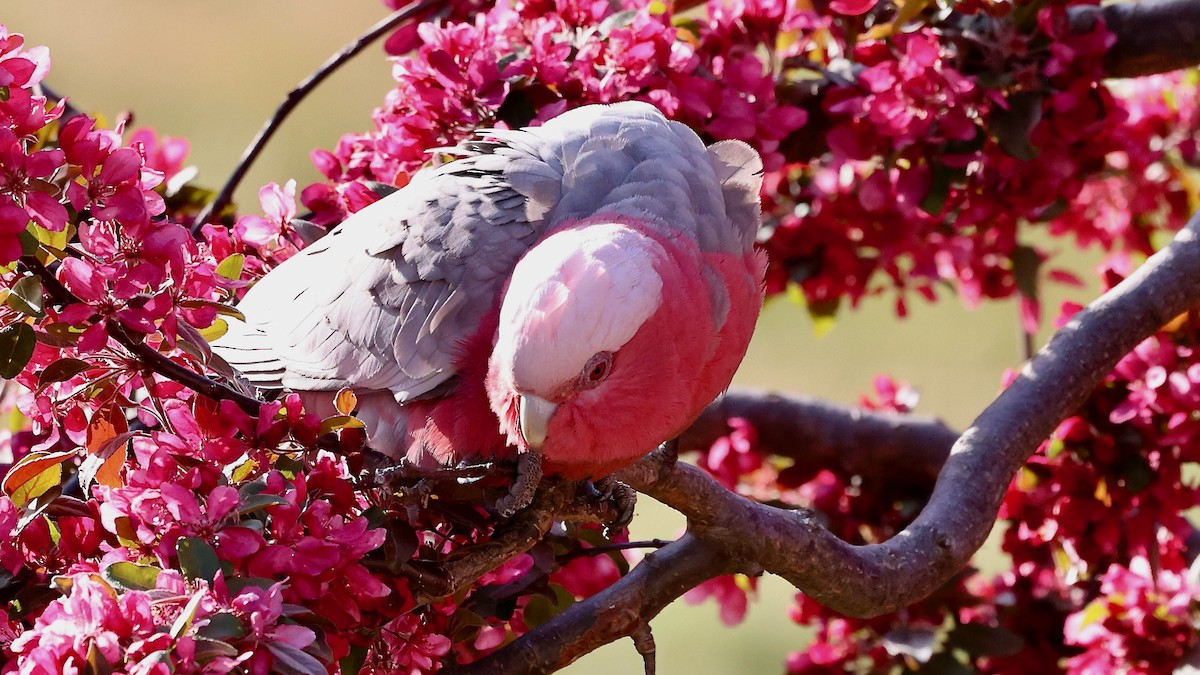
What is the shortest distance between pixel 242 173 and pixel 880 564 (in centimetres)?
88

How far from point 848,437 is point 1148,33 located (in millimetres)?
635

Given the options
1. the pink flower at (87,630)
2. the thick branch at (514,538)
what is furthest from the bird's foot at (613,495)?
the pink flower at (87,630)

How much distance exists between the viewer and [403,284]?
1051 millimetres

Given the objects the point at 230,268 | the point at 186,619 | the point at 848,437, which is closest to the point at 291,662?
the point at 186,619

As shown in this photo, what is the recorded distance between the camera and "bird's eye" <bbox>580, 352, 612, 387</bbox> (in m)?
0.87

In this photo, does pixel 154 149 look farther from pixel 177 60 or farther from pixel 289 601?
pixel 177 60

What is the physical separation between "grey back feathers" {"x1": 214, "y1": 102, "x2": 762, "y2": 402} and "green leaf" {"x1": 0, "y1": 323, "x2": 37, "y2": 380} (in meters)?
0.34

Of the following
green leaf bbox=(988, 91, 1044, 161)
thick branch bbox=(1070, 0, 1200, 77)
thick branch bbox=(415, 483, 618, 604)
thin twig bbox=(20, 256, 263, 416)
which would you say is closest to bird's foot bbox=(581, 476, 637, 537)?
thick branch bbox=(415, 483, 618, 604)

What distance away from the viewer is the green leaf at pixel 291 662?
659 millimetres

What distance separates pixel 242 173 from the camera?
1420mm

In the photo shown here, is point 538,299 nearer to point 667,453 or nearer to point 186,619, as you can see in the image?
point 667,453

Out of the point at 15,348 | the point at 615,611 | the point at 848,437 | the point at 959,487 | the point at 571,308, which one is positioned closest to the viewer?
the point at 15,348

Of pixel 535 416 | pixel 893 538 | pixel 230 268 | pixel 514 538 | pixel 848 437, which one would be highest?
pixel 230 268

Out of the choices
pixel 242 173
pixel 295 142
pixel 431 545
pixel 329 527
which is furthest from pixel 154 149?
pixel 295 142
